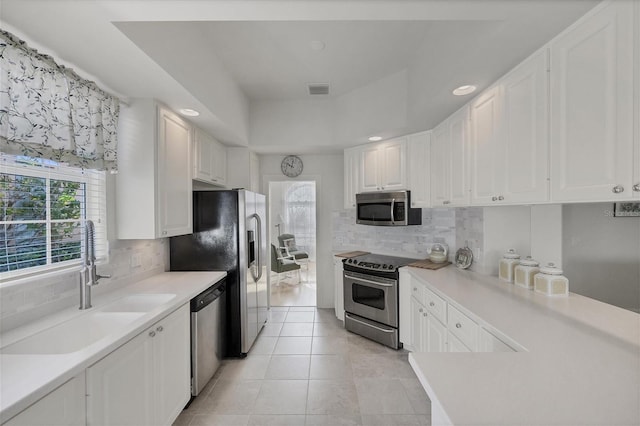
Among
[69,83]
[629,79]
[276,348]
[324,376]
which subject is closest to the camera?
[629,79]

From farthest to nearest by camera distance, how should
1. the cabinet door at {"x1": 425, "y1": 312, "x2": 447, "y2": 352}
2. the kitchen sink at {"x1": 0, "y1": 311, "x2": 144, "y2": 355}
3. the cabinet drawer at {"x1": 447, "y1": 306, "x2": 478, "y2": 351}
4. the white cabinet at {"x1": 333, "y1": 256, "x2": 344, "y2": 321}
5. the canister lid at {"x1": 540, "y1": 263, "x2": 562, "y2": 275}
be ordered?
the white cabinet at {"x1": 333, "y1": 256, "x2": 344, "y2": 321}
the cabinet door at {"x1": 425, "y1": 312, "x2": 447, "y2": 352}
the canister lid at {"x1": 540, "y1": 263, "x2": 562, "y2": 275}
the cabinet drawer at {"x1": 447, "y1": 306, "x2": 478, "y2": 351}
the kitchen sink at {"x1": 0, "y1": 311, "x2": 144, "y2": 355}

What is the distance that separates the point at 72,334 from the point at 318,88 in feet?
10.0

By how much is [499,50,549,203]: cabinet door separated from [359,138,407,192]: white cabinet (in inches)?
54.8

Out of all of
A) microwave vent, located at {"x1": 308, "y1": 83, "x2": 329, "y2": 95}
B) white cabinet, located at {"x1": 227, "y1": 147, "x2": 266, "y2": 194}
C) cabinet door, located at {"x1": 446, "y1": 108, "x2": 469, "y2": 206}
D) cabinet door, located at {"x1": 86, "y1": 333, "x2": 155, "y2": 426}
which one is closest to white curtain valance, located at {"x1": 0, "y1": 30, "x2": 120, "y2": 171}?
cabinet door, located at {"x1": 86, "y1": 333, "x2": 155, "y2": 426}

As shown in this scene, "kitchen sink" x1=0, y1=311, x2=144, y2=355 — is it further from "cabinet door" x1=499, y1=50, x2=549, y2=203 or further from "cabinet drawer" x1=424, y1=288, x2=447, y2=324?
"cabinet door" x1=499, y1=50, x2=549, y2=203

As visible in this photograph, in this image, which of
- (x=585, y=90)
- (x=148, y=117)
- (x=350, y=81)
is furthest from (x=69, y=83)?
(x=585, y=90)

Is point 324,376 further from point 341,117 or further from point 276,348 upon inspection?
point 341,117

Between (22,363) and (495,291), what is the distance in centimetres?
261

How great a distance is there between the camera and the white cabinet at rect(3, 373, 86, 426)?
90 centimetres

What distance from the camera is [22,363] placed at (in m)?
1.08

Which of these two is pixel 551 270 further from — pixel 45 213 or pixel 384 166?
pixel 45 213

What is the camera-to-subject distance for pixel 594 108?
1174 millimetres

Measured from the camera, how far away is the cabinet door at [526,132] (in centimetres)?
144

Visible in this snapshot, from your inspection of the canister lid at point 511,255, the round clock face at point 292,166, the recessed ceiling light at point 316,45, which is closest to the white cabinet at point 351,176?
the round clock face at point 292,166
